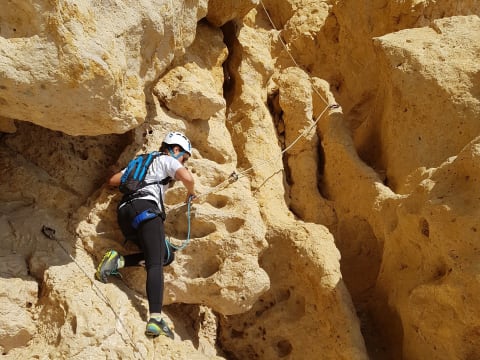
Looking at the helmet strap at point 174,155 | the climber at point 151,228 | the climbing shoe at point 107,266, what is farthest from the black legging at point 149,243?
the helmet strap at point 174,155

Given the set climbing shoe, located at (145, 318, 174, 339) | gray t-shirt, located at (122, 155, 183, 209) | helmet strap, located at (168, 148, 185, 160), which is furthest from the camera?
helmet strap, located at (168, 148, 185, 160)

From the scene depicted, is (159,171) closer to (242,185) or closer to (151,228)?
(151,228)

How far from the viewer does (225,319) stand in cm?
504

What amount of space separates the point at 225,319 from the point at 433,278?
5.82ft

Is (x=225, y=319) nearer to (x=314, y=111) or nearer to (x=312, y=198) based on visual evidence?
(x=312, y=198)

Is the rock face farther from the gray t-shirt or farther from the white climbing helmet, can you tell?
the gray t-shirt

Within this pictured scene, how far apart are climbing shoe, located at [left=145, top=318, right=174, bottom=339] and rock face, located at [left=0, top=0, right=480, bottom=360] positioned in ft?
0.22

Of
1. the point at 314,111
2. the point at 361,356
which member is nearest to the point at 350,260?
the point at 361,356

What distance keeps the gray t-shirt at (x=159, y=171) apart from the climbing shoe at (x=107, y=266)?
1.51 ft

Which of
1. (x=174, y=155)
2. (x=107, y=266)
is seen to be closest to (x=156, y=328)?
(x=107, y=266)

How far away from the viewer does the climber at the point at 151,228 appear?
13.0ft

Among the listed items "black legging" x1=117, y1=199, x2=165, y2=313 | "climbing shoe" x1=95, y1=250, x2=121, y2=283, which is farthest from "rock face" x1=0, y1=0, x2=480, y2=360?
"black legging" x1=117, y1=199, x2=165, y2=313

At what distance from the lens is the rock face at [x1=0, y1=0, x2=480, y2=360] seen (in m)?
3.69

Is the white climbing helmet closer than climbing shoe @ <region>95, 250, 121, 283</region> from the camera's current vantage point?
No
